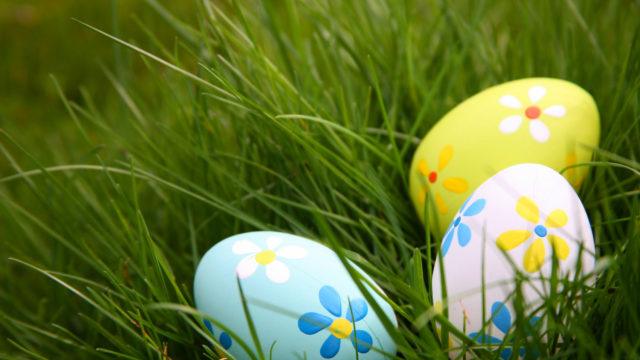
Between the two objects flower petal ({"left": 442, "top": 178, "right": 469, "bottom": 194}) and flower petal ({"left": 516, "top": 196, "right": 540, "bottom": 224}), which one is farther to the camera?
flower petal ({"left": 442, "top": 178, "right": 469, "bottom": 194})

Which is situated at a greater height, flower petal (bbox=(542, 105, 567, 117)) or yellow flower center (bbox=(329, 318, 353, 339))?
flower petal (bbox=(542, 105, 567, 117))

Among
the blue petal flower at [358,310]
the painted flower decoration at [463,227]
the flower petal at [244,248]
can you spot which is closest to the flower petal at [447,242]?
the painted flower decoration at [463,227]

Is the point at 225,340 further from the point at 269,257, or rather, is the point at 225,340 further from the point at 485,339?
the point at 485,339

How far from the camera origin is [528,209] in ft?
2.71

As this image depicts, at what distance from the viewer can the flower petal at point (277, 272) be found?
2.78 ft

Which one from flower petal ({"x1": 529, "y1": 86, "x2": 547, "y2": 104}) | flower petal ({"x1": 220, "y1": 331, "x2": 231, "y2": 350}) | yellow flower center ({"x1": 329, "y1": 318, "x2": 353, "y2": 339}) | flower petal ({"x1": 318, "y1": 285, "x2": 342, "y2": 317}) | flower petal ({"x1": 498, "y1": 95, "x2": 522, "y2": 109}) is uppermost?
flower petal ({"x1": 529, "y1": 86, "x2": 547, "y2": 104})

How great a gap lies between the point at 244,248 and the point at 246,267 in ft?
0.11

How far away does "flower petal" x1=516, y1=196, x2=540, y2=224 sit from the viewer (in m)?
0.82

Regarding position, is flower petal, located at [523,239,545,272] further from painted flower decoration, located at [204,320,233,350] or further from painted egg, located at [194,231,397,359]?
painted flower decoration, located at [204,320,233,350]

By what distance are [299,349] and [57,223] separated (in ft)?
1.47

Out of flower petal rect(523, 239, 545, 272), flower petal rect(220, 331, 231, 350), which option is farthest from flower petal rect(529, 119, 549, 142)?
flower petal rect(220, 331, 231, 350)

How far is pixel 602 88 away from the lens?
1.18m

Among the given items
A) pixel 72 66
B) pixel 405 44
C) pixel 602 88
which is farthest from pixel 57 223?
pixel 72 66

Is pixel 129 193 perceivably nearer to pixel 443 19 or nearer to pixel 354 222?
pixel 354 222
